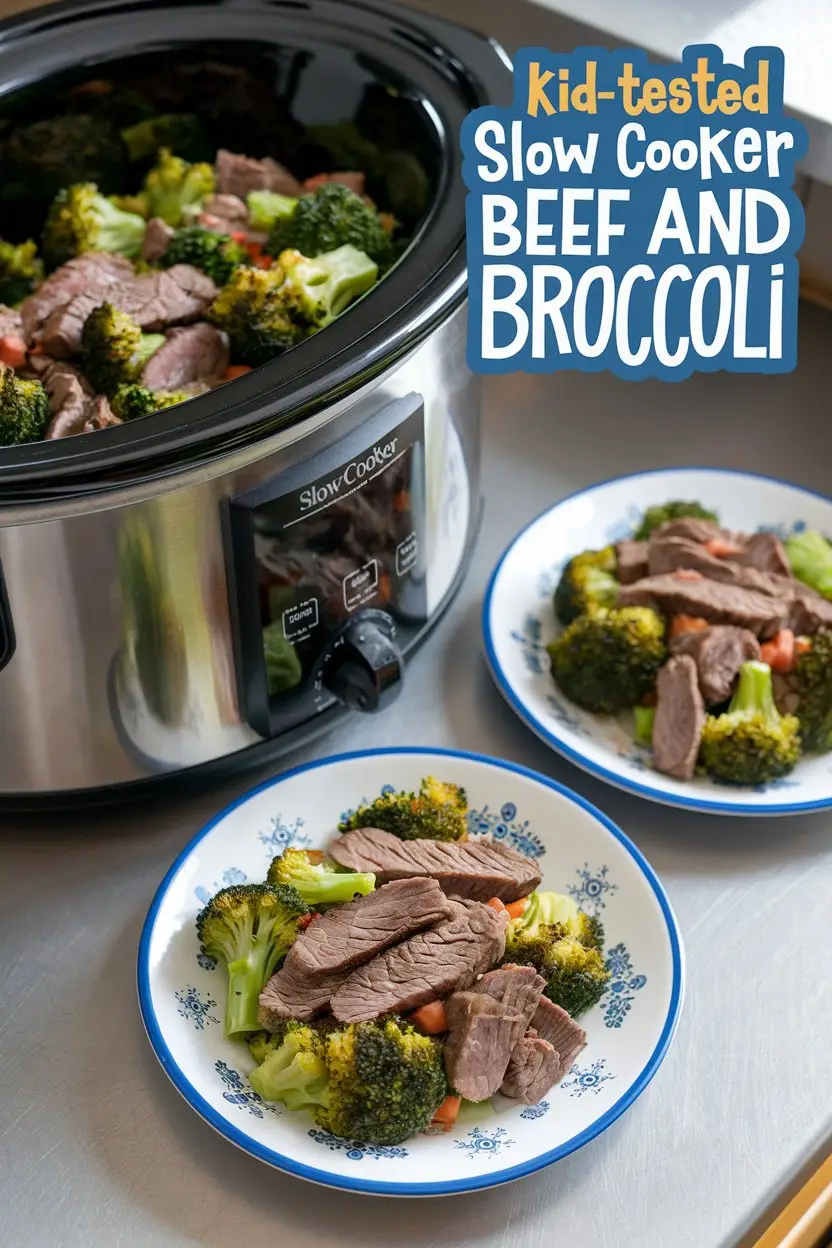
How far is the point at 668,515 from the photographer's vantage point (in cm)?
157

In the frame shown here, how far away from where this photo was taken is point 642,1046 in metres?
1.10

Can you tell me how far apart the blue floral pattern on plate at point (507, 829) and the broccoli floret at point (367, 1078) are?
26cm

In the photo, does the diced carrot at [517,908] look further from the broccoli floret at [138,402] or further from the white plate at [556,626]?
the broccoli floret at [138,402]

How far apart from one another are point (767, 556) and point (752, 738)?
0.27m

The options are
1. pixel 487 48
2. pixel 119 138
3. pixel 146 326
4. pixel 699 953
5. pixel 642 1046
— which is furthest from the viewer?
pixel 119 138

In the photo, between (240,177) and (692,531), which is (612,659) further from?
(240,177)

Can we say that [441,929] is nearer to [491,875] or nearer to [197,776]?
[491,875]

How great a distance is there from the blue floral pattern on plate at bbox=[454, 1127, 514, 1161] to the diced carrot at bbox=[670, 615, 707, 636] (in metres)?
0.57

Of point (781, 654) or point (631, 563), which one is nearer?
point (781, 654)

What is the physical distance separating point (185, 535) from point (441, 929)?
0.38 metres

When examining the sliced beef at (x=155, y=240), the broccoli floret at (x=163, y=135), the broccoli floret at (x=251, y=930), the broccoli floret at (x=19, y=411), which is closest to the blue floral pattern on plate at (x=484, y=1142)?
the broccoli floret at (x=251, y=930)

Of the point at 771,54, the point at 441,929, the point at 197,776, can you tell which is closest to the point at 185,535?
the point at 197,776

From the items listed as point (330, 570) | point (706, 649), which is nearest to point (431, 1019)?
point (330, 570)

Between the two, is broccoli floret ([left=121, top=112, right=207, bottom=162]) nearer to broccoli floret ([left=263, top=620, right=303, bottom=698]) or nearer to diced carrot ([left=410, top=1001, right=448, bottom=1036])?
broccoli floret ([left=263, top=620, right=303, bottom=698])
